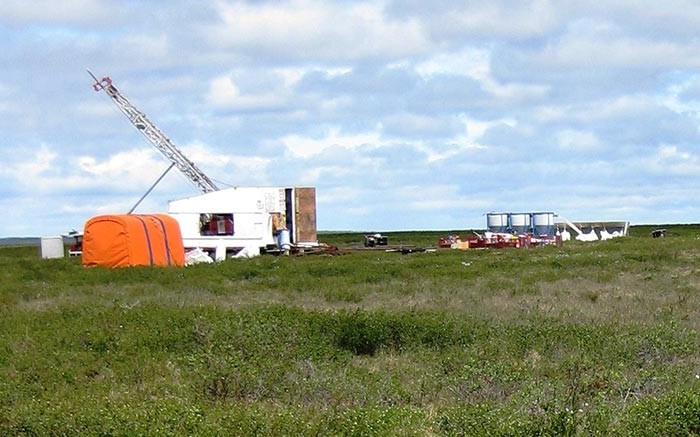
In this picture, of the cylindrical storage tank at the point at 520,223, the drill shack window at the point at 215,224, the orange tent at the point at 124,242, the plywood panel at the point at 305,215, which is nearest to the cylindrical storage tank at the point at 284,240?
the plywood panel at the point at 305,215

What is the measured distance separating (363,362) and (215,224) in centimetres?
2857

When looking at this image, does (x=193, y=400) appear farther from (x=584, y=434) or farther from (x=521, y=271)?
(x=521, y=271)

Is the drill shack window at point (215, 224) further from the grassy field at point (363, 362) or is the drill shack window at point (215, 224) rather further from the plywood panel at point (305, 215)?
the grassy field at point (363, 362)

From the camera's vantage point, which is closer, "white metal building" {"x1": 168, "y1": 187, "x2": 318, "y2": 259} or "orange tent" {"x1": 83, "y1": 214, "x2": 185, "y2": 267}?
"orange tent" {"x1": 83, "y1": 214, "x2": 185, "y2": 267}

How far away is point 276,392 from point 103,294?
1127cm

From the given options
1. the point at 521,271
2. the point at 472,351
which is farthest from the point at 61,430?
the point at 521,271

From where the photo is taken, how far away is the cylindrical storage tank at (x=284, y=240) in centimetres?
3909

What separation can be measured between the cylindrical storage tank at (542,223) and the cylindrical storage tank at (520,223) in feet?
0.85

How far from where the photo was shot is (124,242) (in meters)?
28.3

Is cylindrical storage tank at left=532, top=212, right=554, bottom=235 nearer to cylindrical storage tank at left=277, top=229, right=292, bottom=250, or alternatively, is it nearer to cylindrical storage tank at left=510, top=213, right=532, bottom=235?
cylindrical storage tank at left=510, top=213, right=532, bottom=235

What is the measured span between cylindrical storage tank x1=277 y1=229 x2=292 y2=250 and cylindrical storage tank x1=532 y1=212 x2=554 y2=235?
1101 cm

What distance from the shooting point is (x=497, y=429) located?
7090mm

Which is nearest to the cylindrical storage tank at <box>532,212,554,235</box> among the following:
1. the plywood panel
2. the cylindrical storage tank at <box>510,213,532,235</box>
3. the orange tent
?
the cylindrical storage tank at <box>510,213,532,235</box>

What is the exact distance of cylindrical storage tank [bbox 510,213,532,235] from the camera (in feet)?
143
